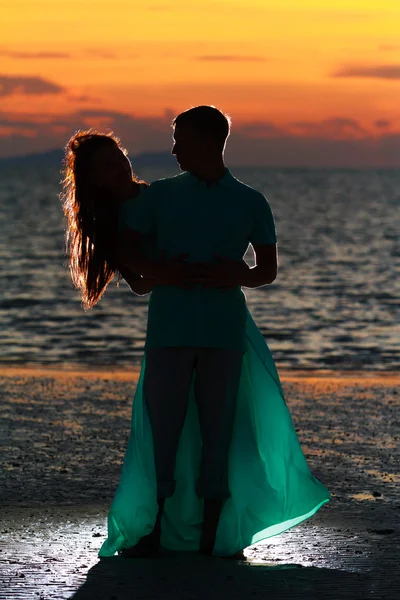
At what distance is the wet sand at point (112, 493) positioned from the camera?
14.5 feet

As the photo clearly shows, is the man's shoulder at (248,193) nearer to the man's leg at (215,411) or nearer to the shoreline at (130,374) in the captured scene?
the man's leg at (215,411)

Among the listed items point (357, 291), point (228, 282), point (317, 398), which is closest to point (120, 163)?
point (228, 282)

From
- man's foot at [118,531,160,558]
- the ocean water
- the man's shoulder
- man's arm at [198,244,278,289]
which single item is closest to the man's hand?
man's arm at [198,244,278,289]

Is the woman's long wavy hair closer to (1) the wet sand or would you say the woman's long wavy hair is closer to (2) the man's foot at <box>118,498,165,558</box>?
(2) the man's foot at <box>118,498,165,558</box>

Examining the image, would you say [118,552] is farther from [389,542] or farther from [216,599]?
[389,542]

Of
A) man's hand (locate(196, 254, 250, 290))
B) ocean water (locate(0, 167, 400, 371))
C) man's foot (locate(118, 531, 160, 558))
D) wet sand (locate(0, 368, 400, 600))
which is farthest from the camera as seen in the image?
ocean water (locate(0, 167, 400, 371))

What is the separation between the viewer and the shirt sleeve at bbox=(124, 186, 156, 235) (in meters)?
4.70

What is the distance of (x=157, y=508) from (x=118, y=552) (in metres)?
0.28

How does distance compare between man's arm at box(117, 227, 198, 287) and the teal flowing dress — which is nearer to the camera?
man's arm at box(117, 227, 198, 287)

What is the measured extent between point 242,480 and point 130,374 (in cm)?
681

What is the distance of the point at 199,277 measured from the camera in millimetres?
4664

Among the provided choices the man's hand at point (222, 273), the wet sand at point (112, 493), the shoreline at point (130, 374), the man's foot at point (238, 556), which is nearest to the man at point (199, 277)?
the man's hand at point (222, 273)

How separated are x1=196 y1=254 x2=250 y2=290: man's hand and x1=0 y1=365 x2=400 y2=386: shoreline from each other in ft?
21.3

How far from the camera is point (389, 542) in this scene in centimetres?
513
